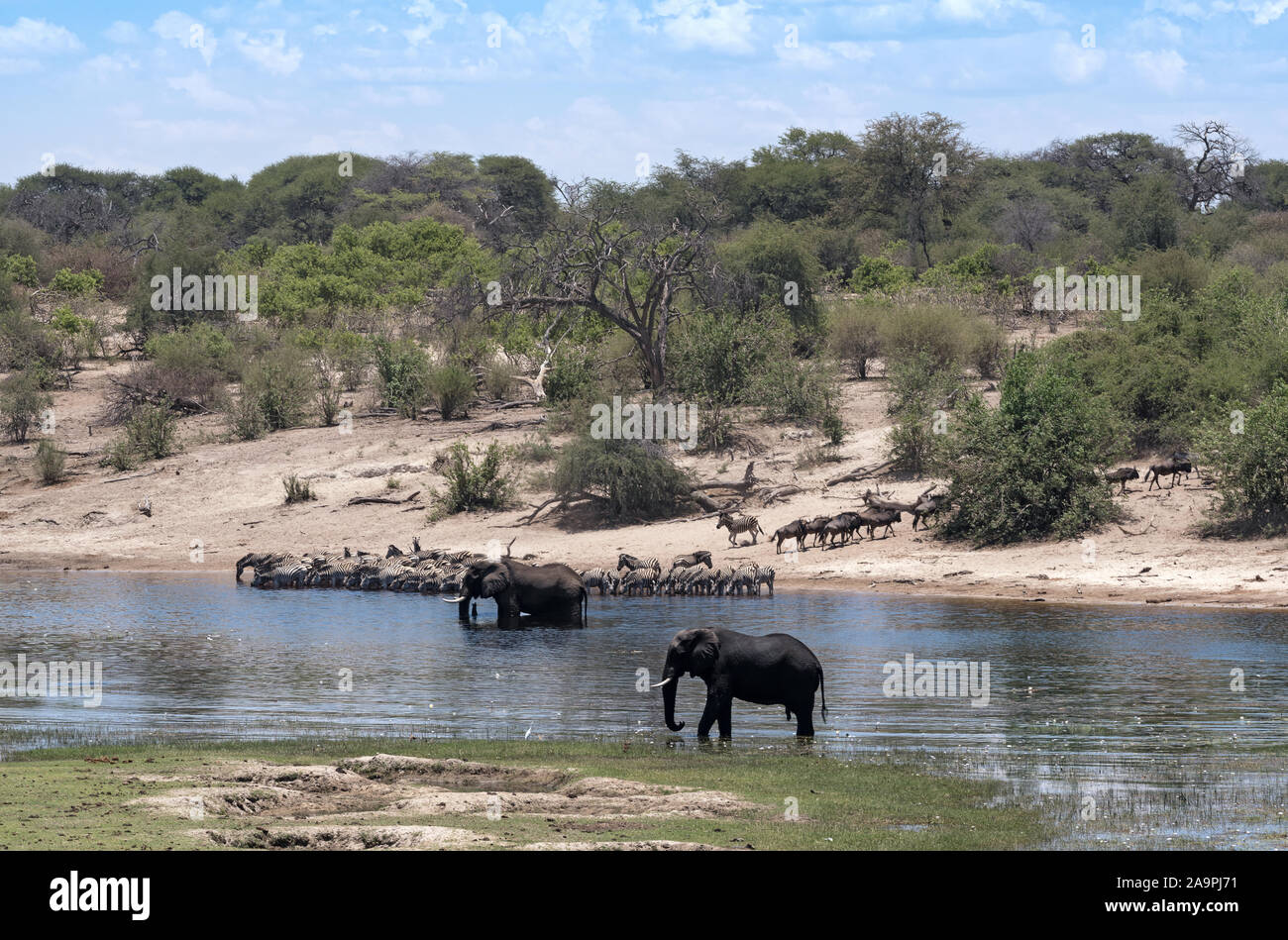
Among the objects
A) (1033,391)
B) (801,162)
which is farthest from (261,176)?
(1033,391)

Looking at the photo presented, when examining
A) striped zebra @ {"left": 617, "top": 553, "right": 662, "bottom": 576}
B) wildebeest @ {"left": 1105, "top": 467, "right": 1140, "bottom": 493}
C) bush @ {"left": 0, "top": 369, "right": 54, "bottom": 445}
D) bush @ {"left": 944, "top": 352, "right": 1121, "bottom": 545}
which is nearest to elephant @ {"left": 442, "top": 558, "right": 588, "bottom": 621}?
striped zebra @ {"left": 617, "top": 553, "right": 662, "bottom": 576}

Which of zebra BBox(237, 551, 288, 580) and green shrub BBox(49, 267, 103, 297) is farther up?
green shrub BBox(49, 267, 103, 297)

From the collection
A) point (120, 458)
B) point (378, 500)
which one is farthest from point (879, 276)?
point (120, 458)

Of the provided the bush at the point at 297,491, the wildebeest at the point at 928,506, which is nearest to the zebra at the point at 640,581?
the wildebeest at the point at 928,506

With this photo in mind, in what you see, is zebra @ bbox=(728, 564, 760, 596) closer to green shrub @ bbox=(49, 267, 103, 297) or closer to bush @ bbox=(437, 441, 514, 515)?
bush @ bbox=(437, 441, 514, 515)

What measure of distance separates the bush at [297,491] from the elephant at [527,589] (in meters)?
10.8

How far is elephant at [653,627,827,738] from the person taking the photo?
44.4 ft

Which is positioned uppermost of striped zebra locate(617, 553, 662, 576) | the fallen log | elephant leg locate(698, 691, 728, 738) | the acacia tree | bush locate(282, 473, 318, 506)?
the acacia tree

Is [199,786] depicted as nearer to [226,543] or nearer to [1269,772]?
[1269,772]

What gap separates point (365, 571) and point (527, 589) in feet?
19.3

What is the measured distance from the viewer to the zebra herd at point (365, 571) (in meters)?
27.2

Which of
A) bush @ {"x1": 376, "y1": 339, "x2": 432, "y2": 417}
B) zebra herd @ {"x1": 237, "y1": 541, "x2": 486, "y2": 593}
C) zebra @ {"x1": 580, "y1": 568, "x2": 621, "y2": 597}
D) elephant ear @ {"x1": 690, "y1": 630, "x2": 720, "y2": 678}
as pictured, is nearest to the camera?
elephant ear @ {"x1": 690, "y1": 630, "x2": 720, "y2": 678}

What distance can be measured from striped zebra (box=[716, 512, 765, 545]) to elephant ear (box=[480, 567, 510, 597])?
21.1 ft

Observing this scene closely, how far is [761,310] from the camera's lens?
40.8m
